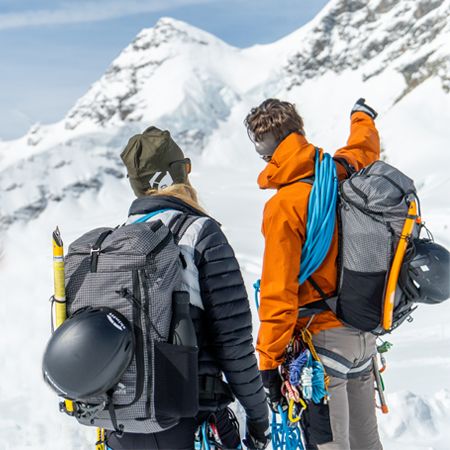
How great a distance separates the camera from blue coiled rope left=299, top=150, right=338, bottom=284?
2445mm

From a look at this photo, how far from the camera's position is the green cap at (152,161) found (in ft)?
7.92

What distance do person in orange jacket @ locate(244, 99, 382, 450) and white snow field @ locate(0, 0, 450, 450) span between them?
1.59m

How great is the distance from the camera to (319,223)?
246 cm

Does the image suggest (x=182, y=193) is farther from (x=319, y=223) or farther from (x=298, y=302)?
(x=298, y=302)

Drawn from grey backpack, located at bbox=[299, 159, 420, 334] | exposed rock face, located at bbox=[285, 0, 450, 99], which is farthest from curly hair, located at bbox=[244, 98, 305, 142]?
exposed rock face, located at bbox=[285, 0, 450, 99]

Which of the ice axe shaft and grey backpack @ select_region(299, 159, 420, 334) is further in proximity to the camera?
grey backpack @ select_region(299, 159, 420, 334)

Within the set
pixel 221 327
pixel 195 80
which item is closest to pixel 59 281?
pixel 221 327

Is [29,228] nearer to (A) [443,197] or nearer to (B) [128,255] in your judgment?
(A) [443,197]

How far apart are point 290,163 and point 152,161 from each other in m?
0.62

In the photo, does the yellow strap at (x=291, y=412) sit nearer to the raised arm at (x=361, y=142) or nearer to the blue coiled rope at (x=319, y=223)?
the blue coiled rope at (x=319, y=223)

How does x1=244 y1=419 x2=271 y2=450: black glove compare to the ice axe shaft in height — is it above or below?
below

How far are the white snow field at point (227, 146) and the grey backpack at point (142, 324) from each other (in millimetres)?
2510

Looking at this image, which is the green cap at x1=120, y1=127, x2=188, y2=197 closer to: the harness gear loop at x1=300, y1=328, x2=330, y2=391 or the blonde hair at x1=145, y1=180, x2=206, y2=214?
the blonde hair at x1=145, y1=180, x2=206, y2=214

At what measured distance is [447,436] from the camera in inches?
164
